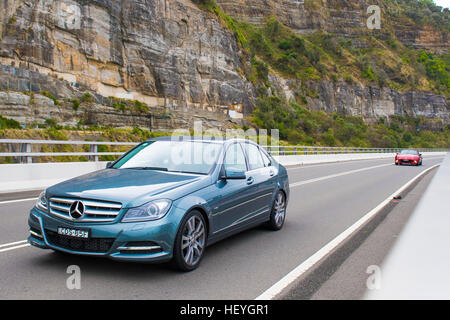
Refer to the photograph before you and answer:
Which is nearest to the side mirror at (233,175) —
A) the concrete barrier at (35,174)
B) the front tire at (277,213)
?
the front tire at (277,213)

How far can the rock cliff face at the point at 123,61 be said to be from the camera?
4288cm

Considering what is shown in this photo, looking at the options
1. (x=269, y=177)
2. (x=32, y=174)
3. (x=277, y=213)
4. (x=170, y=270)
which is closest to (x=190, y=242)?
(x=170, y=270)

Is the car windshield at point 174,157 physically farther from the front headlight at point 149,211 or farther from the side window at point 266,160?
the side window at point 266,160

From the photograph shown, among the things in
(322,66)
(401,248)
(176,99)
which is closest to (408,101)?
(322,66)

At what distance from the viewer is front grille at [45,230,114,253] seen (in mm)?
4637

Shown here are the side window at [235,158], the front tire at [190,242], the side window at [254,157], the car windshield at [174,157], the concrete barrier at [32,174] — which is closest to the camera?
the front tire at [190,242]

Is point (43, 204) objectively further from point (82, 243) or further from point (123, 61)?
point (123, 61)

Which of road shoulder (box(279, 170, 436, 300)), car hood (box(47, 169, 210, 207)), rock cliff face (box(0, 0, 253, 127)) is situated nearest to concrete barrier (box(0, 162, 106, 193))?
car hood (box(47, 169, 210, 207))

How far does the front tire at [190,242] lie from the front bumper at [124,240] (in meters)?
0.13

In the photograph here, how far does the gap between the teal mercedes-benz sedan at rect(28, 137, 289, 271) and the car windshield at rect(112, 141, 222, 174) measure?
0.01 metres

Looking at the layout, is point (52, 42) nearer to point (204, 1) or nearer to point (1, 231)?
point (204, 1)

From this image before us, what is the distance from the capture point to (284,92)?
89.6 m

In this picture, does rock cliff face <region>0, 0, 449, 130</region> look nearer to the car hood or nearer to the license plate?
the car hood

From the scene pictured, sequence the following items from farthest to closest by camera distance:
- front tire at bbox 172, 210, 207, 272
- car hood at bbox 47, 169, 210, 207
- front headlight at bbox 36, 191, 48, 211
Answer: front headlight at bbox 36, 191, 48, 211, front tire at bbox 172, 210, 207, 272, car hood at bbox 47, 169, 210, 207
